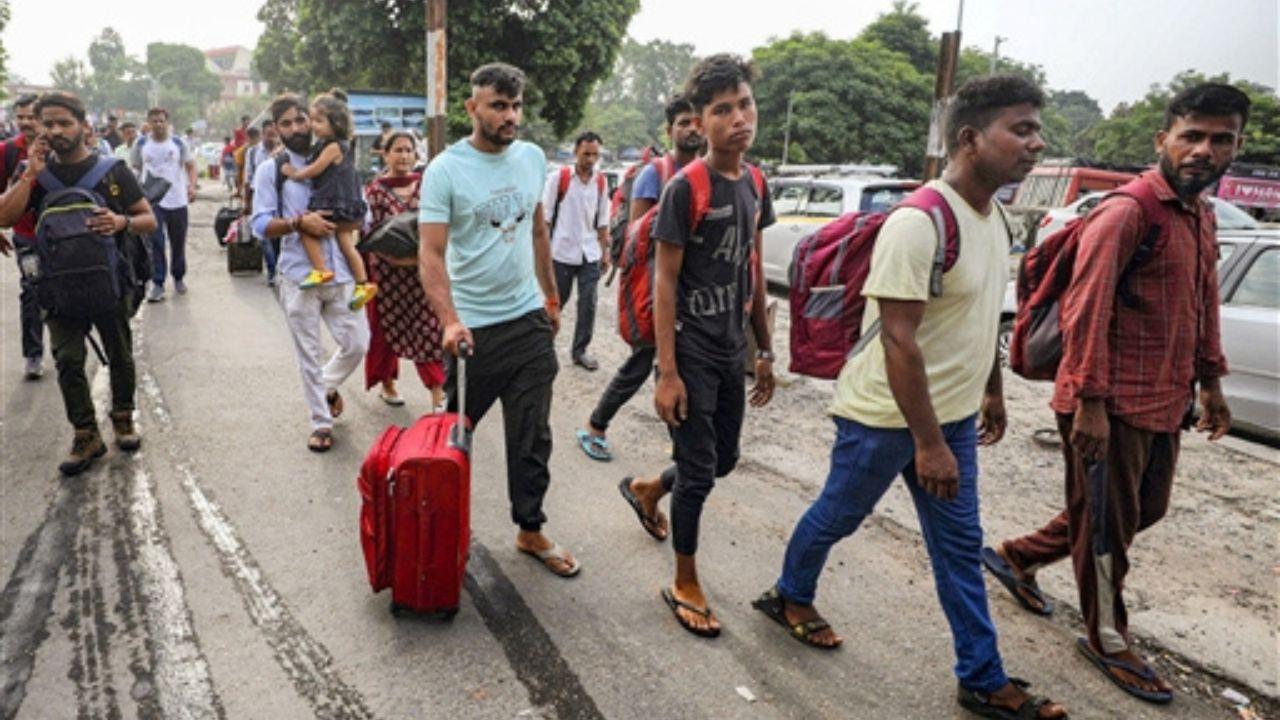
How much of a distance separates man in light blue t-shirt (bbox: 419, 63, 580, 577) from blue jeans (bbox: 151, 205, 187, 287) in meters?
6.75

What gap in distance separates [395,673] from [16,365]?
5.26 meters

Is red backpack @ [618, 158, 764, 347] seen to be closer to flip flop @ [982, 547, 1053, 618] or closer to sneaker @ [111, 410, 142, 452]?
flip flop @ [982, 547, 1053, 618]

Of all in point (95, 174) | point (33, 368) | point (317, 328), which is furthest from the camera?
point (33, 368)

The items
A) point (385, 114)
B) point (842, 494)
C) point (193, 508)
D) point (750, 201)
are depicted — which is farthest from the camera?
point (385, 114)

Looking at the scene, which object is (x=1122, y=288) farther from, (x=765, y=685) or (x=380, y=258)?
(x=380, y=258)

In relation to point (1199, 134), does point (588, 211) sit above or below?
below

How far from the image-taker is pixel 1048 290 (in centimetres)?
311

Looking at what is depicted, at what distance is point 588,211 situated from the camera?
669 centimetres

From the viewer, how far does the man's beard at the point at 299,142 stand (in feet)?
15.8

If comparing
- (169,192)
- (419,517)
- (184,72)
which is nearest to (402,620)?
(419,517)

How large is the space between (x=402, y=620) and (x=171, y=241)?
302 inches

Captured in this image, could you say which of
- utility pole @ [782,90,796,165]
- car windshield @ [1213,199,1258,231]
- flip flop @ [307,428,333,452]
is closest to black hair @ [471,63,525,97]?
flip flop @ [307,428,333,452]

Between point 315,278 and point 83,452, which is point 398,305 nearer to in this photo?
point 315,278

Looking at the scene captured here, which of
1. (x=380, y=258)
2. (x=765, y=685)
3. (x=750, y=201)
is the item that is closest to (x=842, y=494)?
(x=765, y=685)
